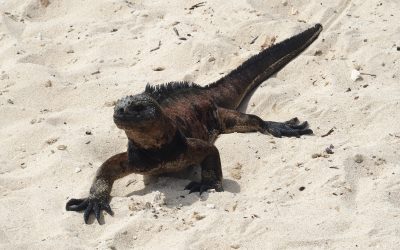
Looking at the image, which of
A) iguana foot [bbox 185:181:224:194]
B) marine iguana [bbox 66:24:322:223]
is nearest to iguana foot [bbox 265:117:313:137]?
marine iguana [bbox 66:24:322:223]

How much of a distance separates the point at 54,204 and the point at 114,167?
45 cm

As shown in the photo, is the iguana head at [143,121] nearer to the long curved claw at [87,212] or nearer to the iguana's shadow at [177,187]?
the iguana's shadow at [177,187]

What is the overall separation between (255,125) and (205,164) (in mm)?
832

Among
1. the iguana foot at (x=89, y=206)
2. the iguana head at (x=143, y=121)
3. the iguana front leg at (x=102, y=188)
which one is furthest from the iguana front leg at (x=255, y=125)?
the iguana foot at (x=89, y=206)

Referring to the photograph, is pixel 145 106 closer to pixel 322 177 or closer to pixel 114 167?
pixel 114 167

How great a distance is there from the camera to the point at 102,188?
4113 mm

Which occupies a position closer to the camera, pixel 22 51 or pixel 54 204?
pixel 54 204

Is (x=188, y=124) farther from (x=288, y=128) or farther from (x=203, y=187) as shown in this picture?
(x=203, y=187)

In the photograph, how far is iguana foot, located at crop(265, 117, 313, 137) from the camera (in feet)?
15.7

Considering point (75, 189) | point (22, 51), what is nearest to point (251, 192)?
point (75, 189)

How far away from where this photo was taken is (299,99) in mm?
5289

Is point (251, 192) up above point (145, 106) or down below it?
below

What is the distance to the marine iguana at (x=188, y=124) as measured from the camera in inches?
158

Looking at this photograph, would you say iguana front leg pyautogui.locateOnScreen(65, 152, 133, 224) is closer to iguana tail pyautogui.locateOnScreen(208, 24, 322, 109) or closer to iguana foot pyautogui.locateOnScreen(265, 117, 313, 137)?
iguana foot pyautogui.locateOnScreen(265, 117, 313, 137)
